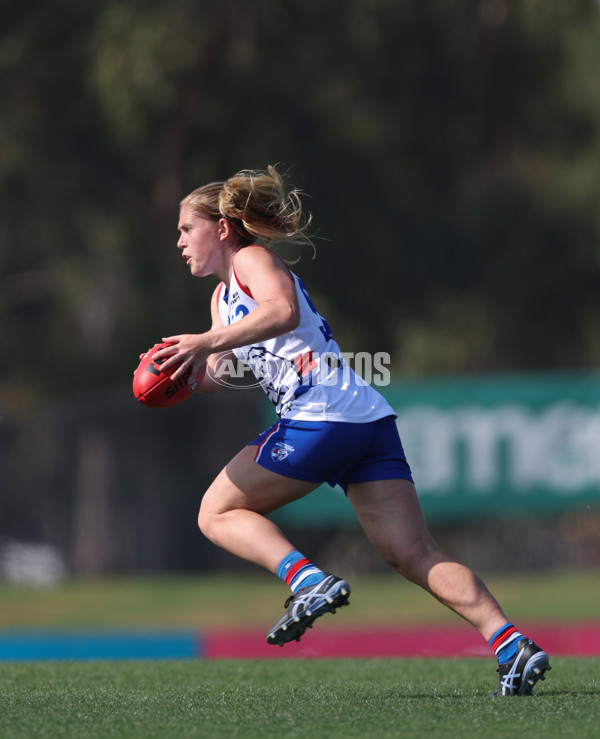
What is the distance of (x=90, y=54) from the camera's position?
1930 centimetres

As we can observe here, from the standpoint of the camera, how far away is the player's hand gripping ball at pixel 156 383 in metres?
4.89

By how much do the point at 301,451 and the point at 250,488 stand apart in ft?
0.83

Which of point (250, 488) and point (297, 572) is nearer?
point (297, 572)

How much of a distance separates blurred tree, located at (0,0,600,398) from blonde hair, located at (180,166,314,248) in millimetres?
14053

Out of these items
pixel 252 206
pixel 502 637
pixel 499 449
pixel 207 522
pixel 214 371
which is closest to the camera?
pixel 502 637

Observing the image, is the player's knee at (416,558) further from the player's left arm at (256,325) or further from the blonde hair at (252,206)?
the blonde hair at (252,206)

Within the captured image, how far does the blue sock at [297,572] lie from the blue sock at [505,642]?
2.56ft

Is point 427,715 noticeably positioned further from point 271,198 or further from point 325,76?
point 325,76

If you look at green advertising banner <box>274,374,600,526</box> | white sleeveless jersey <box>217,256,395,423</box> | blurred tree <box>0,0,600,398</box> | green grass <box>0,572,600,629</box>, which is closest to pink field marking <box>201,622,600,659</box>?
green grass <box>0,572,600,629</box>

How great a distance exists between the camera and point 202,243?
5133 millimetres

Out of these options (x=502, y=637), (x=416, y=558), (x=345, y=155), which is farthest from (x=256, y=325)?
(x=345, y=155)

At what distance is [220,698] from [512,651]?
113 cm

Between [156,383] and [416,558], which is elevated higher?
[156,383]

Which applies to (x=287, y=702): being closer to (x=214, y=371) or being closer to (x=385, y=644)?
(x=214, y=371)
